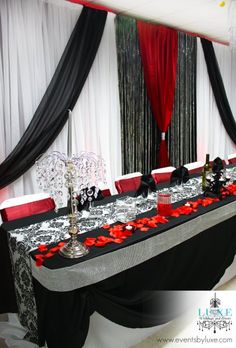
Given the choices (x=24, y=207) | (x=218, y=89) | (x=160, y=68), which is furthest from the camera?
(x=218, y=89)

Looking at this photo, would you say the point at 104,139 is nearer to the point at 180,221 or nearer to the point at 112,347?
the point at 180,221

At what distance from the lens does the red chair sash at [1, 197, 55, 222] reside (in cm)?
199

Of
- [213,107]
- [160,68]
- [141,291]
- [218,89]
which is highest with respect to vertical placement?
[160,68]

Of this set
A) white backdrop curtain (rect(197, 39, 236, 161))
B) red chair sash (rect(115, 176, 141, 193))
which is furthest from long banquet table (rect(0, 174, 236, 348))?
white backdrop curtain (rect(197, 39, 236, 161))

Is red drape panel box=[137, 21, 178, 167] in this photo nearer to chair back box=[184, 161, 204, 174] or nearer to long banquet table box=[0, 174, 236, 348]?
chair back box=[184, 161, 204, 174]

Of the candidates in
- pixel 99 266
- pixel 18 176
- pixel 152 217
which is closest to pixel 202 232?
→ pixel 152 217

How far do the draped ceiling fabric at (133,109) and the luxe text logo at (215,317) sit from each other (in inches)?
109

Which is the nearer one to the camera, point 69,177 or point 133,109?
point 69,177

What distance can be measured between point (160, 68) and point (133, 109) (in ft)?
2.60

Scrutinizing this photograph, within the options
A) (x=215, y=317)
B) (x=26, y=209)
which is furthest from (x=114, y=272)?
(x=26, y=209)

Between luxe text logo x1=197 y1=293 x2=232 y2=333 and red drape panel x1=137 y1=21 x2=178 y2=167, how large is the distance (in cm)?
312

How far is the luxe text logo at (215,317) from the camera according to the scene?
161 cm

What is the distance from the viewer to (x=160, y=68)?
174 inches

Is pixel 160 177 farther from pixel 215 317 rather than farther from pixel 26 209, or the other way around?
pixel 215 317
